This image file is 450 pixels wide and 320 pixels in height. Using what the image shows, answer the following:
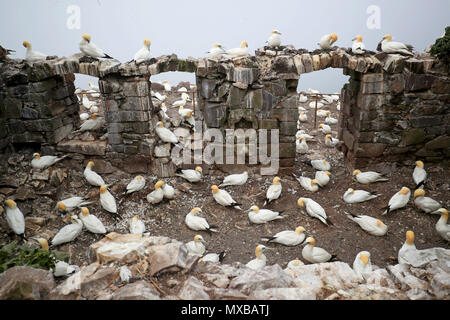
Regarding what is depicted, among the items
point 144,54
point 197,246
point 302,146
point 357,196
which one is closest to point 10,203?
point 197,246

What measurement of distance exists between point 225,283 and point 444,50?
243 inches

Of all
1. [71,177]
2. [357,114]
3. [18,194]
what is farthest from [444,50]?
[18,194]

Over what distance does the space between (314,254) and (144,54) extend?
199 inches

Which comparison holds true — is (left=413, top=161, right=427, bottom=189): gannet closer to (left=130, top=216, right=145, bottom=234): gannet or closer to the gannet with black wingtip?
the gannet with black wingtip

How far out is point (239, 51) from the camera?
6750mm

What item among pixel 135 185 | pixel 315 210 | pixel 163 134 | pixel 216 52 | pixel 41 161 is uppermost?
pixel 216 52

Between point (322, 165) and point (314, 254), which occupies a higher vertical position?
point (322, 165)

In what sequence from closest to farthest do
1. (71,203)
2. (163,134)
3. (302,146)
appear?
(71,203) < (163,134) < (302,146)

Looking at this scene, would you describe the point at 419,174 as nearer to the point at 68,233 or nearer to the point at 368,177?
the point at 368,177

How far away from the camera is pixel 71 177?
7258 mm

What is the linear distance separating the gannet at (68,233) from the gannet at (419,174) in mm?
6514

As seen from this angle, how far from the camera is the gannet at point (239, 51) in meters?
6.75

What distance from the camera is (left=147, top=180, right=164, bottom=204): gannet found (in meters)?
6.44

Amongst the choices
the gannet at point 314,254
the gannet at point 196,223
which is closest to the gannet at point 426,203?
the gannet at point 314,254
